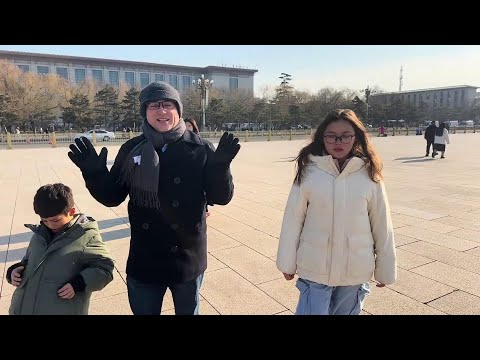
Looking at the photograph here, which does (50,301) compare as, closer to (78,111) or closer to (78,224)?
(78,224)

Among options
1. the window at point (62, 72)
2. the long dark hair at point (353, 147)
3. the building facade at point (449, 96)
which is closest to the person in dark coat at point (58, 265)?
the long dark hair at point (353, 147)

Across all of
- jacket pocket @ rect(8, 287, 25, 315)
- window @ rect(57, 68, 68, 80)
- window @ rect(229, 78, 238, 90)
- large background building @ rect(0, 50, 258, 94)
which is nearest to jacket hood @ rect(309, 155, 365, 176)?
jacket pocket @ rect(8, 287, 25, 315)

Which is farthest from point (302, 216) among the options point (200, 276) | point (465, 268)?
point (465, 268)

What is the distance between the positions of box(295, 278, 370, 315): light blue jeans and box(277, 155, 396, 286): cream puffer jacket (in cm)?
4

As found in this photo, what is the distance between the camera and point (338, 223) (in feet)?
5.74

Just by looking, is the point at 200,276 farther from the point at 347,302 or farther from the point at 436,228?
the point at 436,228

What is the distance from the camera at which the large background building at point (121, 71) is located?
189 feet

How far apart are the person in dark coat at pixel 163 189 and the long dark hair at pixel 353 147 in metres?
0.38

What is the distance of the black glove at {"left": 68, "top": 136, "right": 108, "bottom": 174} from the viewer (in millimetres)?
1774

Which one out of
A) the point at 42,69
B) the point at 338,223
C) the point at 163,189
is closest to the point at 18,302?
the point at 163,189

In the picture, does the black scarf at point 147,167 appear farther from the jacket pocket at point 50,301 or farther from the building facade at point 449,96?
the building facade at point 449,96

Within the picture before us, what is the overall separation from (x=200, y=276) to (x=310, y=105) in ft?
149

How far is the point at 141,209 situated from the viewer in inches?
67.5

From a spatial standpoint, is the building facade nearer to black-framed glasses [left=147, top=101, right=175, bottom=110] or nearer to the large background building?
the large background building
